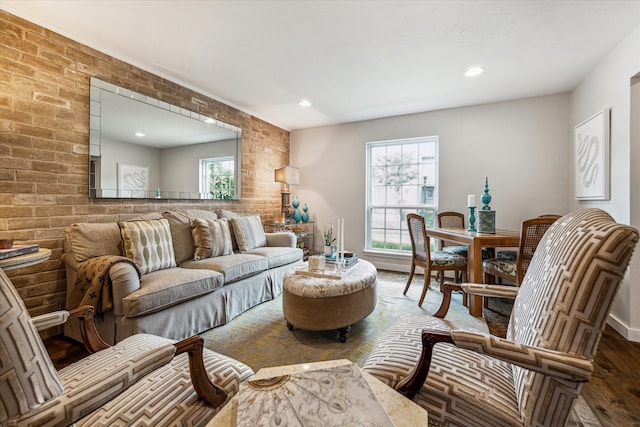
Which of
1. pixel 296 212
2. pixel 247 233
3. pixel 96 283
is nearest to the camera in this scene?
pixel 96 283

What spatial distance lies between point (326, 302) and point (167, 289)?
1.19m

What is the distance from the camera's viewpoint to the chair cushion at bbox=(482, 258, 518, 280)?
2522mm

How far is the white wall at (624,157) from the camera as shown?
220 centimetres

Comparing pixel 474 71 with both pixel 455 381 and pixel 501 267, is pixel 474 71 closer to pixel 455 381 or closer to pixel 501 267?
pixel 501 267

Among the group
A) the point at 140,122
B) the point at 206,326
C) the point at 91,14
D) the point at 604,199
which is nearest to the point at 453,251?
the point at 604,199

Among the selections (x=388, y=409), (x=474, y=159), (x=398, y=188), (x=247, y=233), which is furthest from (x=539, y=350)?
(x=398, y=188)

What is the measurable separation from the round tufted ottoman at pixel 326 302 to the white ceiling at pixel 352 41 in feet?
6.68

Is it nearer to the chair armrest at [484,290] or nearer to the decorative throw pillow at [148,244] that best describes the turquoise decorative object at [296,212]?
the decorative throw pillow at [148,244]

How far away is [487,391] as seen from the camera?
0.94 metres

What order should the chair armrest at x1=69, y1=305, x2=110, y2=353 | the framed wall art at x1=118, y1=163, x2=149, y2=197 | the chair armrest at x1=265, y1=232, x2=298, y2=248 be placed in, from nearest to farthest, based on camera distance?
the chair armrest at x1=69, y1=305, x2=110, y2=353
the framed wall art at x1=118, y1=163, x2=149, y2=197
the chair armrest at x1=265, y1=232, x2=298, y2=248

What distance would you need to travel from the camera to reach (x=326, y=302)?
2.06m

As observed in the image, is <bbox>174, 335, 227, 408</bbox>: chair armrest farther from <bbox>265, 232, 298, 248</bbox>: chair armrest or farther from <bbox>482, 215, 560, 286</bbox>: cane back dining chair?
<bbox>265, 232, 298, 248</bbox>: chair armrest

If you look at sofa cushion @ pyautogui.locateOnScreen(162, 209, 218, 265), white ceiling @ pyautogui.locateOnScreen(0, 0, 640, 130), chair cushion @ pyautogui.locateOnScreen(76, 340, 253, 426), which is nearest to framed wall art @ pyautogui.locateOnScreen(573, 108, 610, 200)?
white ceiling @ pyautogui.locateOnScreen(0, 0, 640, 130)

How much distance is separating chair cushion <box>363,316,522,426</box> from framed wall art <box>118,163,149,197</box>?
2753mm
